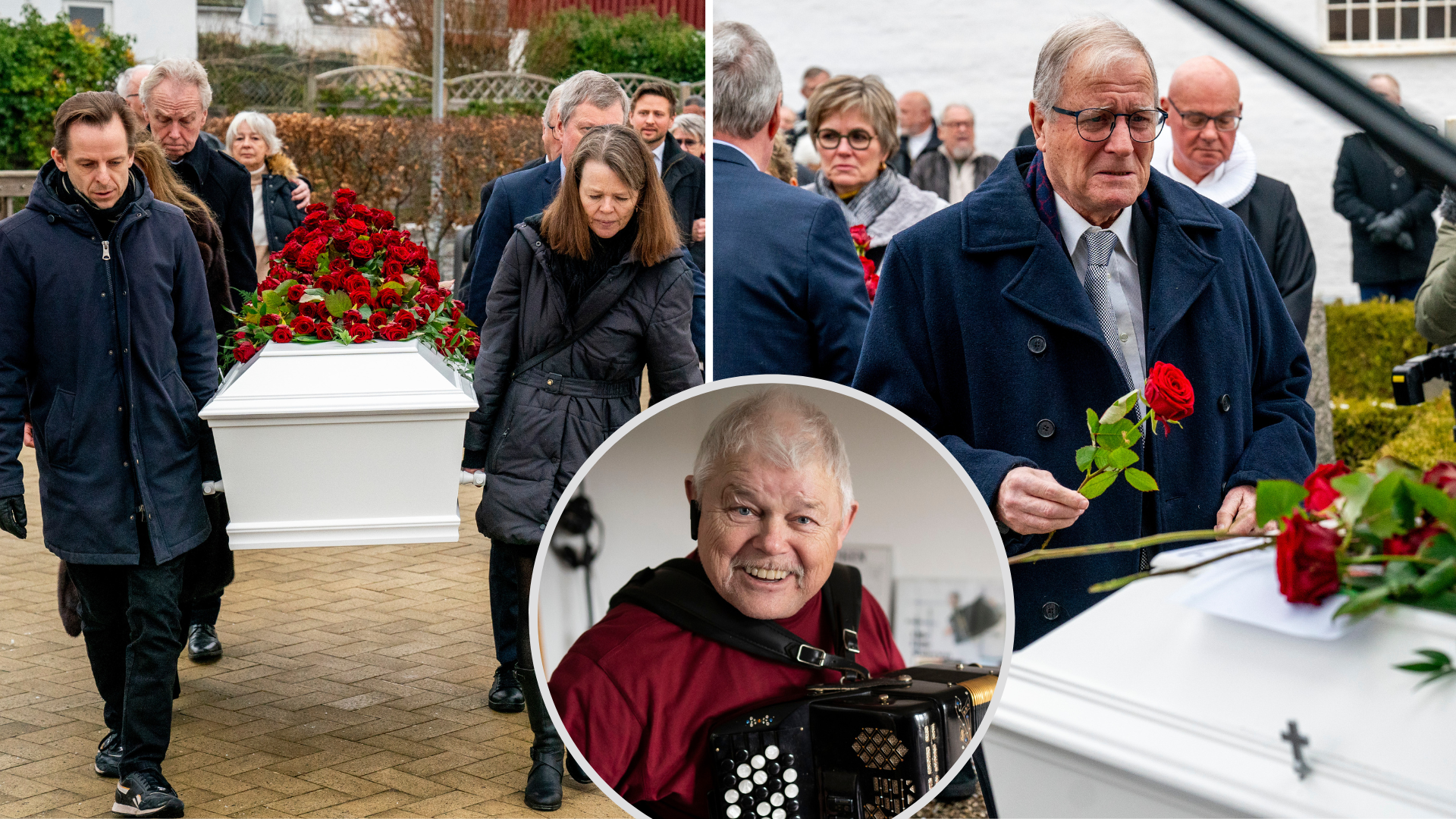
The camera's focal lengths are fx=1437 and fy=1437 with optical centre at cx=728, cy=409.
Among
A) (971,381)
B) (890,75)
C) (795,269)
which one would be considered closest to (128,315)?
(795,269)

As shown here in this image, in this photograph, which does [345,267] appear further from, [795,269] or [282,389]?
[795,269]

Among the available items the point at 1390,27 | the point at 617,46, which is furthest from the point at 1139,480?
the point at 617,46

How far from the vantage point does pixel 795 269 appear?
3078 mm

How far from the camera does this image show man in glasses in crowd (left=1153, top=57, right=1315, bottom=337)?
13.5 ft

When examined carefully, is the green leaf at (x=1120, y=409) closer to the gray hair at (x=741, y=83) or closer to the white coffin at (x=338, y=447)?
the gray hair at (x=741, y=83)

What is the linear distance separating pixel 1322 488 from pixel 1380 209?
6979mm

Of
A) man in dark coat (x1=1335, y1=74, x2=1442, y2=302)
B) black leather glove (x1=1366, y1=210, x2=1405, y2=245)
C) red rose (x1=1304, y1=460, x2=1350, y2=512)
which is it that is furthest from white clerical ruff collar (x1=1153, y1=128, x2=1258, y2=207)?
black leather glove (x1=1366, y1=210, x2=1405, y2=245)

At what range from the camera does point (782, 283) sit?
3.07 meters

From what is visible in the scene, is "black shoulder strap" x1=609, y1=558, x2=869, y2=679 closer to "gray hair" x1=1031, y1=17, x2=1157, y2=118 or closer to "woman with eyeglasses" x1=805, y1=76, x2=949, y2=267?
"gray hair" x1=1031, y1=17, x2=1157, y2=118

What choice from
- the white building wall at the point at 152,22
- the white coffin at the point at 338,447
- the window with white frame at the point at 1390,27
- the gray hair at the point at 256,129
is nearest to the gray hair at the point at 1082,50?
the white coffin at the point at 338,447

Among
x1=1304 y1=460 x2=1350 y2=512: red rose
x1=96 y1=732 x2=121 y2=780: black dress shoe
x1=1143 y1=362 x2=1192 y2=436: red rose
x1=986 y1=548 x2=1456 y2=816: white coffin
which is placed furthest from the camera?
x1=96 y1=732 x2=121 y2=780: black dress shoe

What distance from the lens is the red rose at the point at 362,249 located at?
4.06m

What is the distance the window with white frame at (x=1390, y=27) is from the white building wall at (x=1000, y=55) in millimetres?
564

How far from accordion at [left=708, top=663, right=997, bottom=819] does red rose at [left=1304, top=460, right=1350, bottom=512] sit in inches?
15.6
